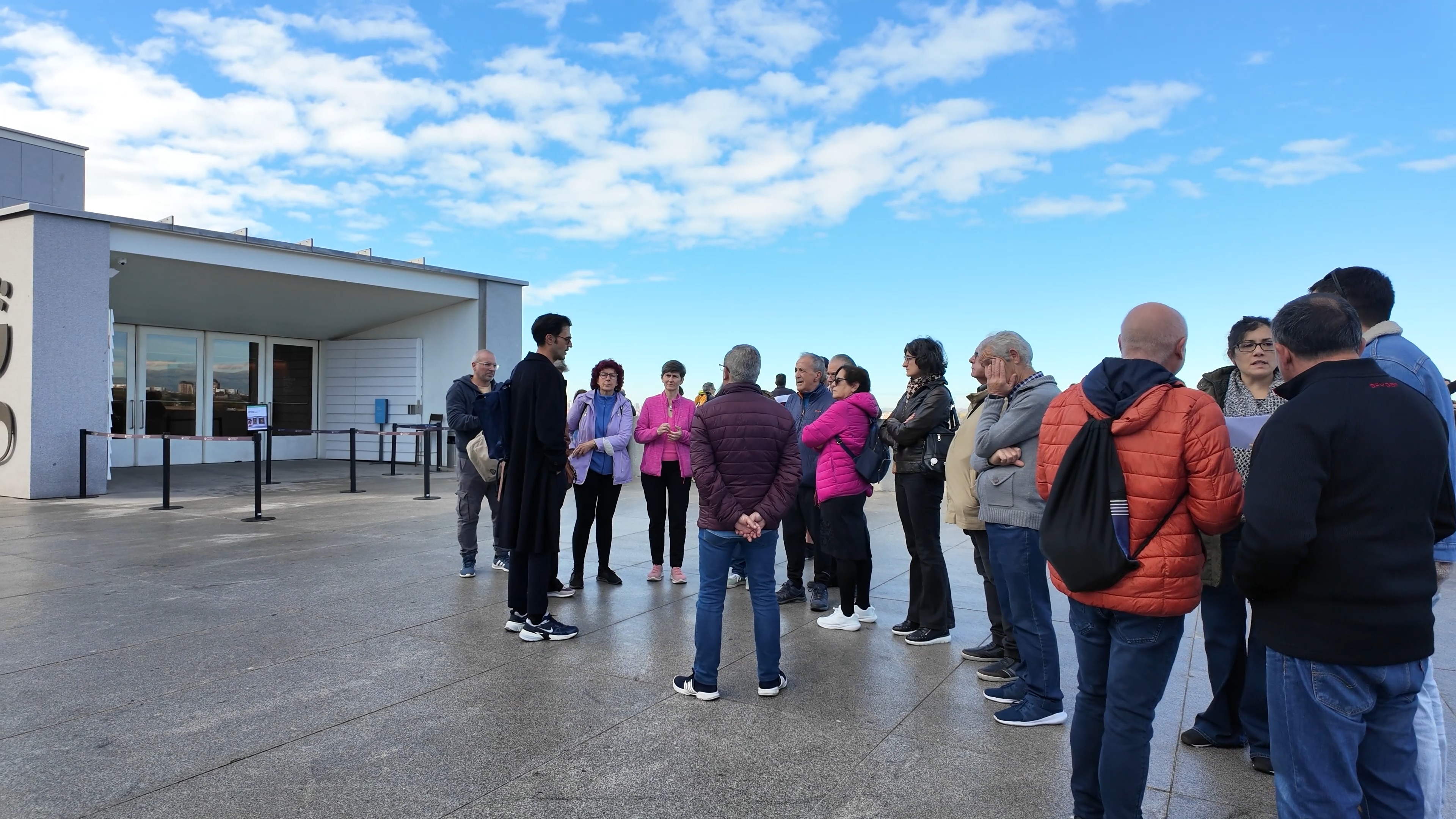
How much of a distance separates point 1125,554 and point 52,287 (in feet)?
43.9

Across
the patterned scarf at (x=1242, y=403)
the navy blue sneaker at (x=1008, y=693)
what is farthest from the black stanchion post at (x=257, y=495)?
the patterned scarf at (x=1242, y=403)

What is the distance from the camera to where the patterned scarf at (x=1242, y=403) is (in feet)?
11.1

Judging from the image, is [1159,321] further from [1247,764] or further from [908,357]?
[908,357]

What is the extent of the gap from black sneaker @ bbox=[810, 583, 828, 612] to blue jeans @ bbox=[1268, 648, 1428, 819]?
3.56 m

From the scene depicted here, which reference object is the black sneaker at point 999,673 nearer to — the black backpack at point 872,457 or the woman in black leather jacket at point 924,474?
the woman in black leather jacket at point 924,474

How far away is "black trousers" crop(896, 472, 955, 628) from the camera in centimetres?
487

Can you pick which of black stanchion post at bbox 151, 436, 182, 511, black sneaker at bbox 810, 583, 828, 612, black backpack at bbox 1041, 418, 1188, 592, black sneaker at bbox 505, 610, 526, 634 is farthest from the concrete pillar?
black backpack at bbox 1041, 418, 1188, 592

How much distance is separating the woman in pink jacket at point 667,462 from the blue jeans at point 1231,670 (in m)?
3.77

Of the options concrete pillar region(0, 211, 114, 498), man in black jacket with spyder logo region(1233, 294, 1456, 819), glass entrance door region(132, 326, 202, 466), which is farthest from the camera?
glass entrance door region(132, 326, 202, 466)

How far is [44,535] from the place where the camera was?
835cm

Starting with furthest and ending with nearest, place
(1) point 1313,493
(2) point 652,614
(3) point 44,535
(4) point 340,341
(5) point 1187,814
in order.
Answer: (4) point 340,341, (3) point 44,535, (2) point 652,614, (5) point 1187,814, (1) point 1313,493

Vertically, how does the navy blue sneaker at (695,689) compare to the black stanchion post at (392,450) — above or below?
below

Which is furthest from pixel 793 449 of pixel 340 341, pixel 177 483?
pixel 340 341

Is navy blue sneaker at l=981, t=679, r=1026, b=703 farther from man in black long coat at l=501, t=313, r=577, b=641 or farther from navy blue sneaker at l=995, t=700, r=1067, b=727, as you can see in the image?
man in black long coat at l=501, t=313, r=577, b=641
